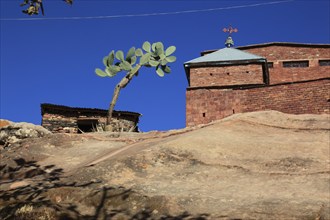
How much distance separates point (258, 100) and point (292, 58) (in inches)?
613

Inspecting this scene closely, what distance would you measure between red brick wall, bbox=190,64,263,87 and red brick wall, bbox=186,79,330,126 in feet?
11.9

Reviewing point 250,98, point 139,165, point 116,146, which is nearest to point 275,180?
point 139,165

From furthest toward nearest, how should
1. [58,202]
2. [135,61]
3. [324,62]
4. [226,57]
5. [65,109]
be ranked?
[324,62], [65,109], [226,57], [135,61], [58,202]

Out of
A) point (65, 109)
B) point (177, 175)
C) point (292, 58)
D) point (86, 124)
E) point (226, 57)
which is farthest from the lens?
point (292, 58)

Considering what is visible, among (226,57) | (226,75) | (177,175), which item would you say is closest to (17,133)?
(177,175)

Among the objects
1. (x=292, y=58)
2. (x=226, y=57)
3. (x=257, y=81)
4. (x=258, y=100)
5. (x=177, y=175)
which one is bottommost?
(x=177, y=175)

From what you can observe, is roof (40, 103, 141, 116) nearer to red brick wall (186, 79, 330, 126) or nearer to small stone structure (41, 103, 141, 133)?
small stone structure (41, 103, 141, 133)

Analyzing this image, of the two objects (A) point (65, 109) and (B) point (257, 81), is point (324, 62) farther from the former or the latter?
(A) point (65, 109)

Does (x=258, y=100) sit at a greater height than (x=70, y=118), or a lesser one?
greater

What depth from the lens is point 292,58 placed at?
33344mm

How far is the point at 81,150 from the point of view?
1029 cm

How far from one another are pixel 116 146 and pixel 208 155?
2.51 metres

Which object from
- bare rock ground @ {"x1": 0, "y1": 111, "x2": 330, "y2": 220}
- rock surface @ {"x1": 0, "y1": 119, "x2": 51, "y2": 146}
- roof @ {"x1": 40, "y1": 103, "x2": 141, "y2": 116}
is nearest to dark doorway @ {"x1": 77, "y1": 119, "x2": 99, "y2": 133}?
roof @ {"x1": 40, "y1": 103, "x2": 141, "y2": 116}

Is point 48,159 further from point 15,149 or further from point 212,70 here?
point 212,70
